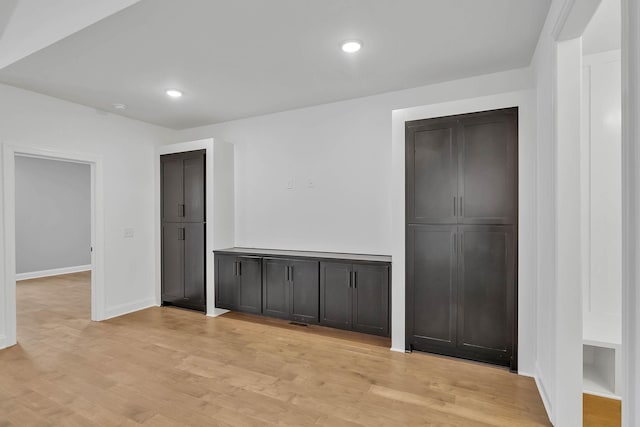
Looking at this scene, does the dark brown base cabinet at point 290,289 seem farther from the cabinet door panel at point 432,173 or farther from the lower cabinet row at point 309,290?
the cabinet door panel at point 432,173

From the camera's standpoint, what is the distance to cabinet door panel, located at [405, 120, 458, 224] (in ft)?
10.1

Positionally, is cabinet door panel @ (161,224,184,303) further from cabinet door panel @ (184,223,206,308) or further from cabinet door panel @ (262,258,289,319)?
cabinet door panel @ (262,258,289,319)

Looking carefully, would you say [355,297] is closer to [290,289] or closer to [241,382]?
[290,289]

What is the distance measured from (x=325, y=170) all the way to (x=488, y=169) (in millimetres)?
1915

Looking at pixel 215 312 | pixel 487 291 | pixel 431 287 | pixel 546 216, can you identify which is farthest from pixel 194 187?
pixel 546 216

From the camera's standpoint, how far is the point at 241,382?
8.91 feet

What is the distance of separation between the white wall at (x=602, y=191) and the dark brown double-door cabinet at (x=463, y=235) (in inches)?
19.6

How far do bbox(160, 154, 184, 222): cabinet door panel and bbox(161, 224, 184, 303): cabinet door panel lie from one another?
16cm

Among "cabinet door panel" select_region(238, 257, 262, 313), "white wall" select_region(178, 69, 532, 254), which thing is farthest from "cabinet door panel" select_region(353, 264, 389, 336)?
"cabinet door panel" select_region(238, 257, 262, 313)

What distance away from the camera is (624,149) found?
108 cm

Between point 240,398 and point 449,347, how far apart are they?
1882 mm

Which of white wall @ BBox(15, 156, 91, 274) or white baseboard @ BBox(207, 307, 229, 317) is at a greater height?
white wall @ BBox(15, 156, 91, 274)

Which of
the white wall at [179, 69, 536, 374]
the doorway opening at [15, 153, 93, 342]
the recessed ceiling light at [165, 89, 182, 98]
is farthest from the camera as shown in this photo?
the doorway opening at [15, 153, 93, 342]

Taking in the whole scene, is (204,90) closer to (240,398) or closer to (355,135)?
(355,135)
